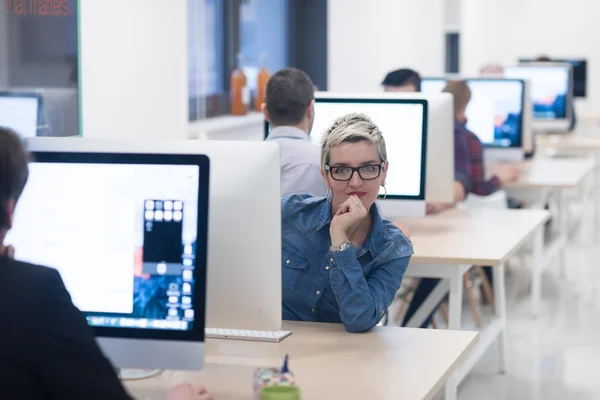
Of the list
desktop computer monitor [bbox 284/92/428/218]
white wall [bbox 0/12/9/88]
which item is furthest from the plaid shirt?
white wall [bbox 0/12/9/88]

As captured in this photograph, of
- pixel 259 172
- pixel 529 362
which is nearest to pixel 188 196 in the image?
pixel 259 172

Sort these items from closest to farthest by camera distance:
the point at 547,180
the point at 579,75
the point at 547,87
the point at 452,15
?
1. the point at 547,180
2. the point at 547,87
3. the point at 579,75
4. the point at 452,15

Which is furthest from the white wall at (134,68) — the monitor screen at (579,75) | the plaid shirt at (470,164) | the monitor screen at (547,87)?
the monitor screen at (579,75)

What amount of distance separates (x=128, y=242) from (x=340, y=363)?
544mm

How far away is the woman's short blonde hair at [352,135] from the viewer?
237 cm

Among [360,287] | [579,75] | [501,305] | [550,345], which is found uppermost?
[579,75]

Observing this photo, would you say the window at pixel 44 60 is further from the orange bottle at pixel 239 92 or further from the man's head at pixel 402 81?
the orange bottle at pixel 239 92

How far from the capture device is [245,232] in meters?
1.98

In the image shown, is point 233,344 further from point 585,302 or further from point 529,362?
point 585,302

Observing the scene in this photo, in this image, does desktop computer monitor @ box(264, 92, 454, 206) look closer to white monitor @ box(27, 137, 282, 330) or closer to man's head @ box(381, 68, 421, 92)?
man's head @ box(381, 68, 421, 92)

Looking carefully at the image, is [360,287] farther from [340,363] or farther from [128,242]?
[128,242]

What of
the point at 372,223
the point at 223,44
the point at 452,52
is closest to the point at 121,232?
the point at 372,223

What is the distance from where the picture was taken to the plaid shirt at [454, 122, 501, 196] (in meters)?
4.61

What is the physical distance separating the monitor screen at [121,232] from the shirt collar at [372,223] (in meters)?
0.65
